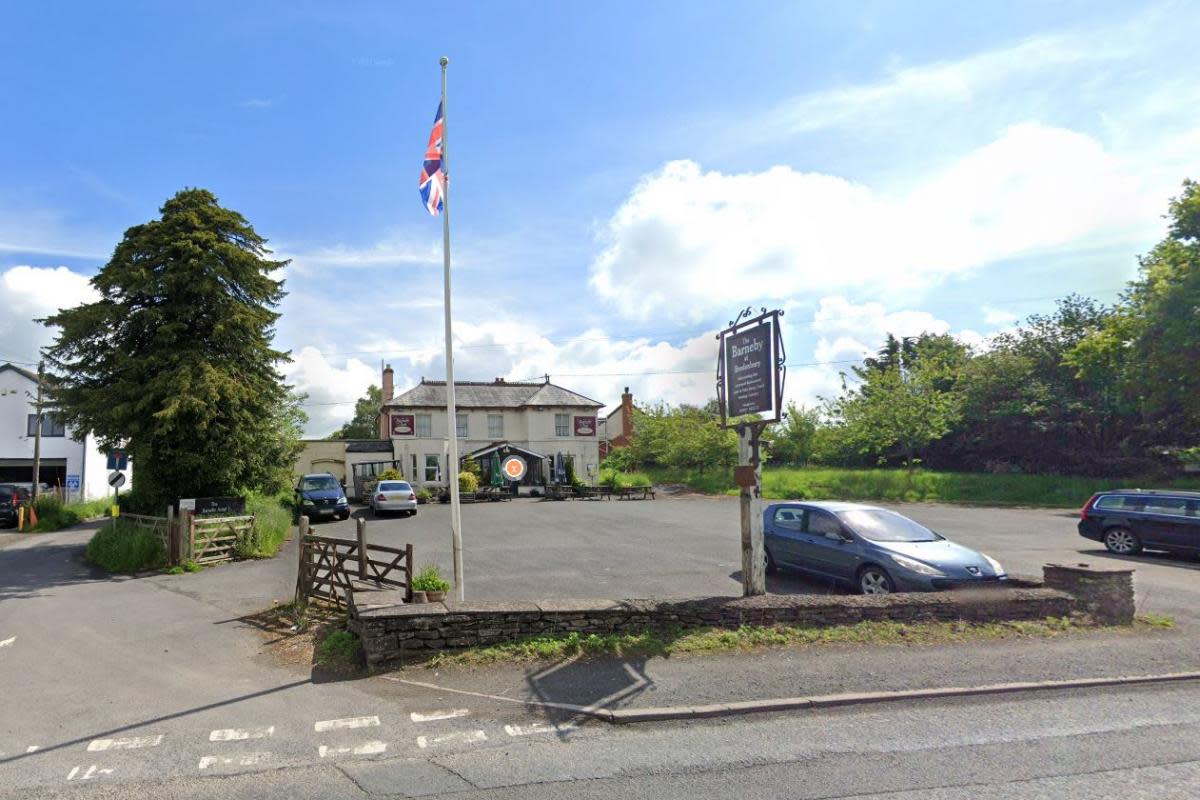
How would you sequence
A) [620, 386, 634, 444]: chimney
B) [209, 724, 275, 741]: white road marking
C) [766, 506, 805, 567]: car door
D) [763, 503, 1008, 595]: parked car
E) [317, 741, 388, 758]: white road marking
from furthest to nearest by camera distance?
[620, 386, 634, 444]: chimney
[766, 506, 805, 567]: car door
[763, 503, 1008, 595]: parked car
[209, 724, 275, 741]: white road marking
[317, 741, 388, 758]: white road marking

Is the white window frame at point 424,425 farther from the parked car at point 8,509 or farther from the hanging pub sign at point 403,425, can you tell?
the parked car at point 8,509

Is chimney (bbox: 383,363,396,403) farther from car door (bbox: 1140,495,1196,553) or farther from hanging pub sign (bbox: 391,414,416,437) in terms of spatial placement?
car door (bbox: 1140,495,1196,553)

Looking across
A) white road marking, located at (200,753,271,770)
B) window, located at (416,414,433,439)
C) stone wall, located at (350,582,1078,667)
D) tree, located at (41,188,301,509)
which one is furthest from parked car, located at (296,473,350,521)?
white road marking, located at (200,753,271,770)

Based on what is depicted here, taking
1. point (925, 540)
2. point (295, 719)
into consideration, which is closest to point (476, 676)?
point (295, 719)

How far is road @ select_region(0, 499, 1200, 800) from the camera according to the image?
509 cm

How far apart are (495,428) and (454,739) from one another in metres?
39.7

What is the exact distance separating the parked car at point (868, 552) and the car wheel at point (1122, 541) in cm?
775

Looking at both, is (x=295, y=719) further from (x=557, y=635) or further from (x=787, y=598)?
(x=787, y=598)

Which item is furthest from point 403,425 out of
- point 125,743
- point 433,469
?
point 125,743

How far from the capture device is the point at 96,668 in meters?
8.55

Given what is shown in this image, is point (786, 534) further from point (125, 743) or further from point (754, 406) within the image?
point (125, 743)

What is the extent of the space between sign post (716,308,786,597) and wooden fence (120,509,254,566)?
523 inches

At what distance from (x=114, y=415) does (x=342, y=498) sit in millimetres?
10268

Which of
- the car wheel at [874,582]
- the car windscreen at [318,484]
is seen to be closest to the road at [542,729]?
the car wheel at [874,582]
